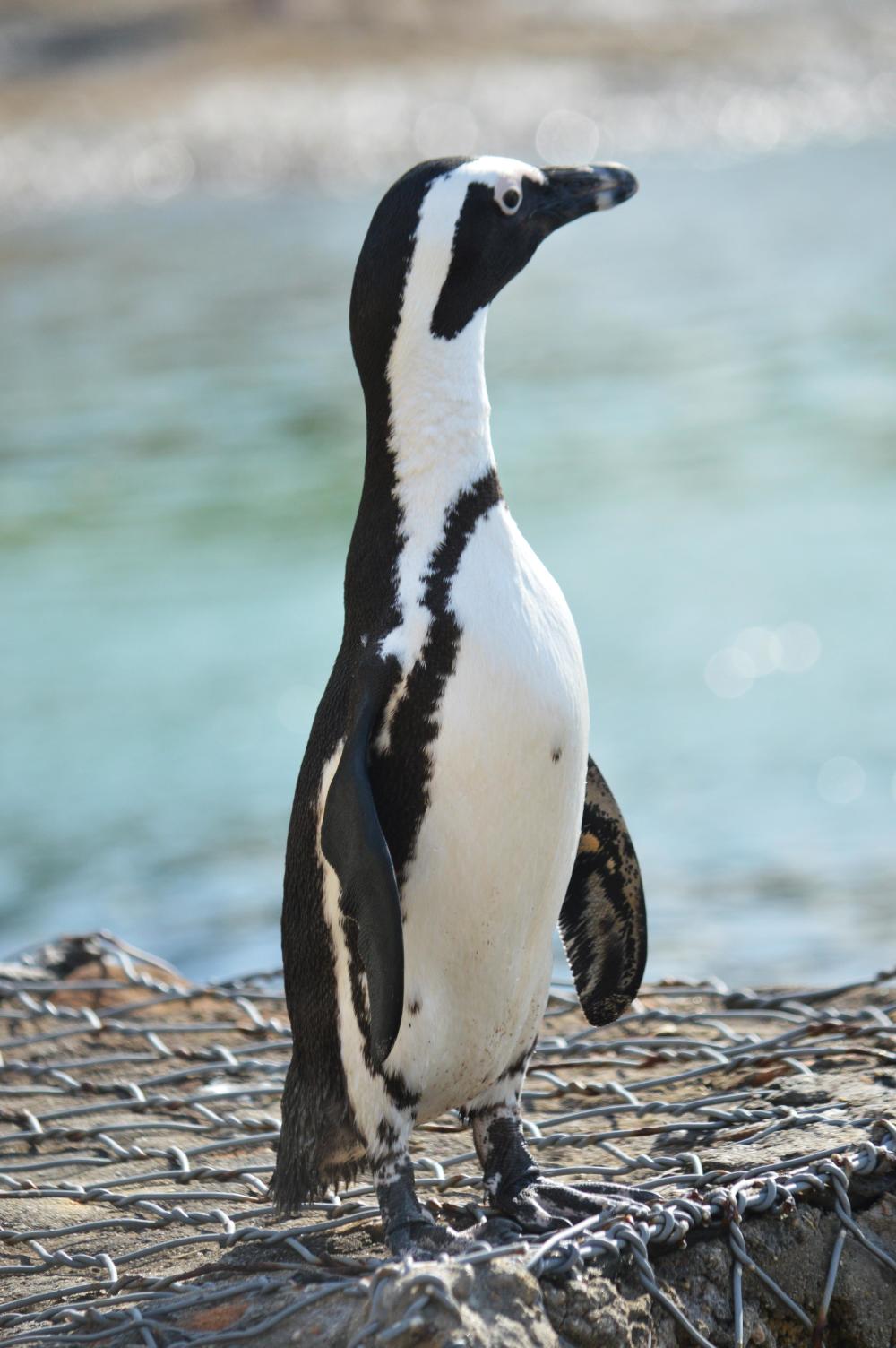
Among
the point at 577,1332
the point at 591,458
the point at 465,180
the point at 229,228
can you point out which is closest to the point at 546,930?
the point at 577,1332

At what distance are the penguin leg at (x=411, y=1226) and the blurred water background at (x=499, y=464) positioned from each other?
2.07m

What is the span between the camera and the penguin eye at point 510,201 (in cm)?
207

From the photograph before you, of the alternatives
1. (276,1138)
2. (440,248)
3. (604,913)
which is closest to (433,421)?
(440,248)

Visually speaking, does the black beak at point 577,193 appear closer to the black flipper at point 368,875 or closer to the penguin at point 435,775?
the penguin at point 435,775

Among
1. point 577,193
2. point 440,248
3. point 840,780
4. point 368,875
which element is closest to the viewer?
point 368,875

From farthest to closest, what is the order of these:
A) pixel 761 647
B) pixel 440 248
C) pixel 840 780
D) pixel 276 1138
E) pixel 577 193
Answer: pixel 761 647 → pixel 840 780 → pixel 276 1138 → pixel 577 193 → pixel 440 248

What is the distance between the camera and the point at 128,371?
12.0 meters

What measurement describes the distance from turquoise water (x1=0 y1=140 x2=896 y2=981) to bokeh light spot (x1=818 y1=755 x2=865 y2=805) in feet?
0.04

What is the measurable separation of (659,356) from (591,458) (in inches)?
87.6

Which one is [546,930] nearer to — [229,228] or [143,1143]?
[143,1143]


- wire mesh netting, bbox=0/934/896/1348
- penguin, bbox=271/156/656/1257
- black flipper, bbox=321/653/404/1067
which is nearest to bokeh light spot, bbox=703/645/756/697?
wire mesh netting, bbox=0/934/896/1348

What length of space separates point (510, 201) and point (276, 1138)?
126 centimetres

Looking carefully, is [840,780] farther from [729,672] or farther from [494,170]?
[494,170]

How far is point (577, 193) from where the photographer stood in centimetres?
216
